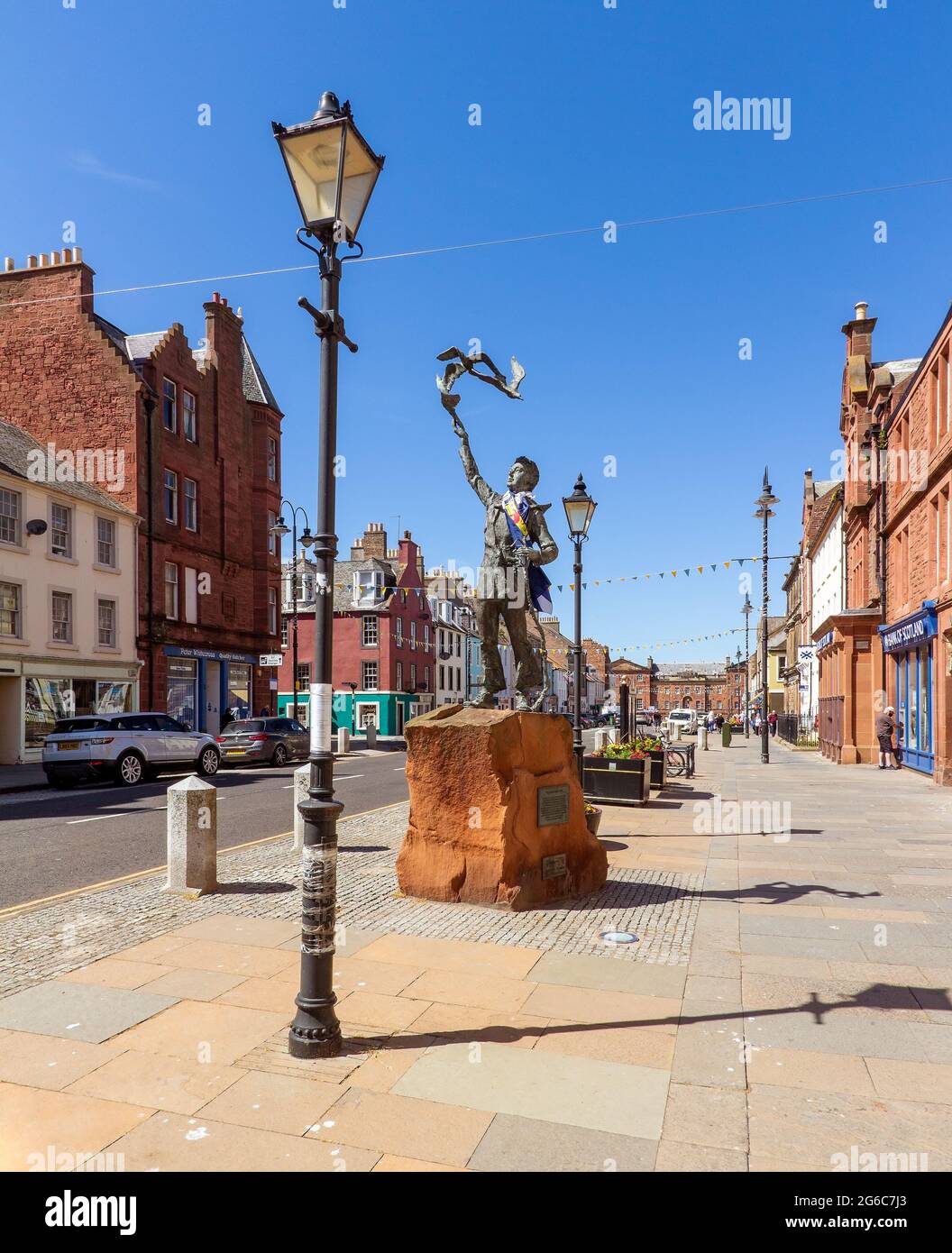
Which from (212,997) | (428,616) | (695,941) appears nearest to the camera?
(212,997)

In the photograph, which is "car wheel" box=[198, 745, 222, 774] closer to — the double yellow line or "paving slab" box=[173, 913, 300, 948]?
the double yellow line

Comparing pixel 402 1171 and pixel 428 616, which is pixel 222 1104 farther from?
pixel 428 616

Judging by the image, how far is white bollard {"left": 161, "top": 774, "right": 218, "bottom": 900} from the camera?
7934 millimetres

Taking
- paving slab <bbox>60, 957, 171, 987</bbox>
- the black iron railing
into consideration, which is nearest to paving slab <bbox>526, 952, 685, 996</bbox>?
paving slab <bbox>60, 957, 171, 987</bbox>

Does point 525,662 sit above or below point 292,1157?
Answer: above

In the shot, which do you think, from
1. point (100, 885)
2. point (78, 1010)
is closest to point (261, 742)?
point (100, 885)

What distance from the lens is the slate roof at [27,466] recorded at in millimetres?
24719

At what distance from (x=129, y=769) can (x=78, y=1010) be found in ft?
50.1

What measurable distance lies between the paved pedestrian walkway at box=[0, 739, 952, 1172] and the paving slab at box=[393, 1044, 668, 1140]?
13 mm

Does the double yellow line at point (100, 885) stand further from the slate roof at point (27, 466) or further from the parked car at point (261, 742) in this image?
the slate roof at point (27, 466)
